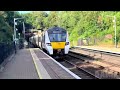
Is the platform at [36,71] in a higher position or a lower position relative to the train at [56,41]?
lower

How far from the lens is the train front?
31.8 m

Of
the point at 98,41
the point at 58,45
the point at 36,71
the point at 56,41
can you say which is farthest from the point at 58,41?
the point at 98,41

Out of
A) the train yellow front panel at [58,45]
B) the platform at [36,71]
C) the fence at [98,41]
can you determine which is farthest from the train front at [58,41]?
the fence at [98,41]

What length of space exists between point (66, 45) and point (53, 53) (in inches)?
60.2

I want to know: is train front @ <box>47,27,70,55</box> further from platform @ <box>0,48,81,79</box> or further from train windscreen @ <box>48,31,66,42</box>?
platform @ <box>0,48,81,79</box>

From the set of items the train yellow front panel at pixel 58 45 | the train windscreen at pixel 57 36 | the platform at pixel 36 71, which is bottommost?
the platform at pixel 36 71

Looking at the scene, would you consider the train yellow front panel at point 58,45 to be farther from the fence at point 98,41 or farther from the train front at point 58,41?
the fence at point 98,41

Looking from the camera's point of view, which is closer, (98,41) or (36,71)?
(36,71)

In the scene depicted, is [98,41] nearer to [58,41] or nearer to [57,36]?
[57,36]

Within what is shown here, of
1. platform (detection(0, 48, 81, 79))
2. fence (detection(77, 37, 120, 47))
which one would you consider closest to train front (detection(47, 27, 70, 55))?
platform (detection(0, 48, 81, 79))

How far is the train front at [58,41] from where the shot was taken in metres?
31.8

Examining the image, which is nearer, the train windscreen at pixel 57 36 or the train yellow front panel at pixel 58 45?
the train yellow front panel at pixel 58 45

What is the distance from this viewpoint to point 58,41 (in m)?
32.0
